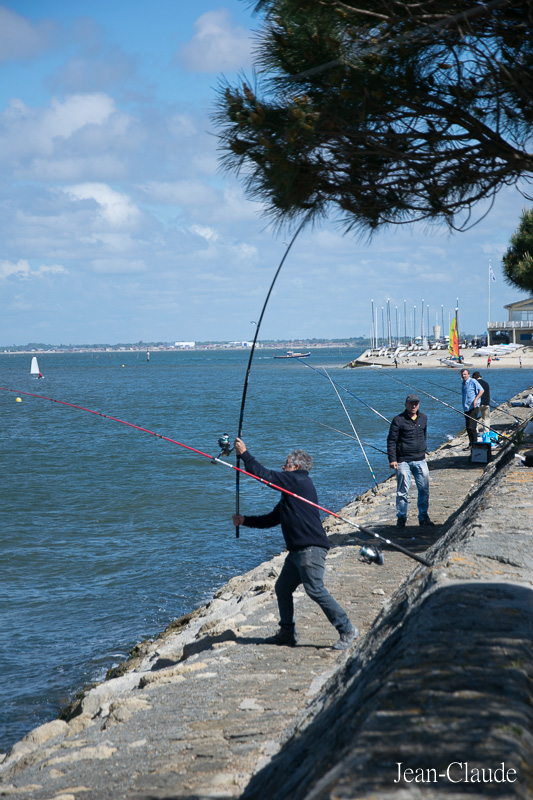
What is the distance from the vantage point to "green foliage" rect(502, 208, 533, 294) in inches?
785

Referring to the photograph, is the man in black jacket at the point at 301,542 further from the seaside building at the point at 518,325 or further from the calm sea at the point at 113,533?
the seaside building at the point at 518,325

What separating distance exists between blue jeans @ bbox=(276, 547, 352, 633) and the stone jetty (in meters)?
0.31

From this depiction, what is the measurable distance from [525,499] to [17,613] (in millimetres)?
7121

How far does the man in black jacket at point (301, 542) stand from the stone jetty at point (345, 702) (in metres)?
0.30

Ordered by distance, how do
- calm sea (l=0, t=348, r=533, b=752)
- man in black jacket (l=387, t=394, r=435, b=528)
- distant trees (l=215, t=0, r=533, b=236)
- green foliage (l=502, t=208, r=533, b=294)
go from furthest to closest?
green foliage (l=502, t=208, r=533, b=294), man in black jacket (l=387, t=394, r=435, b=528), calm sea (l=0, t=348, r=533, b=752), distant trees (l=215, t=0, r=533, b=236)

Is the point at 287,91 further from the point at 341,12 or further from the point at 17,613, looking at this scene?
the point at 17,613

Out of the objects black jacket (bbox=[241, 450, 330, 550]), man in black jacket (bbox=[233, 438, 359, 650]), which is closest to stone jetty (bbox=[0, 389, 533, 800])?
man in black jacket (bbox=[233, 438, 359, 650])

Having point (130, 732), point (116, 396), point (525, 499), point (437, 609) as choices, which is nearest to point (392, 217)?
point (525, 499)

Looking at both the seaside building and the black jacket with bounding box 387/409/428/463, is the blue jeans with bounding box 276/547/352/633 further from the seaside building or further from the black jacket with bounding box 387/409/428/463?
the seaside building

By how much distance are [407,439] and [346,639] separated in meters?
3.72

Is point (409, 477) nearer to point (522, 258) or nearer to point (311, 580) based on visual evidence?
point (311, 580)

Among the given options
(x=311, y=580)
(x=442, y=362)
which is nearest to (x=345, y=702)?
(x=311, y=580)

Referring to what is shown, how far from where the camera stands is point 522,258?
21234 millimetres

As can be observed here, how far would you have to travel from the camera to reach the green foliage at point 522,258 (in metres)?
19.9
